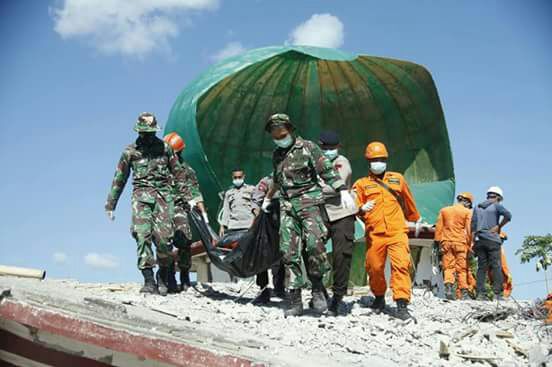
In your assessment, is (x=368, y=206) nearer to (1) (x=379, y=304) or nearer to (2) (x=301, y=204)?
(2) (x=301, y=204)

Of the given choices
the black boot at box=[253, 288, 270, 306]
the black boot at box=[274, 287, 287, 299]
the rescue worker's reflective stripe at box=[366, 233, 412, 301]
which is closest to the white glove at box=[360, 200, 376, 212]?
the rescue worker's reflective stripe at box=[366, 233, 412, 301]

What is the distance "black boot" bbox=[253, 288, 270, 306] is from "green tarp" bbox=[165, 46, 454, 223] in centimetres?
837

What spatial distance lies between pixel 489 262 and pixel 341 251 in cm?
397

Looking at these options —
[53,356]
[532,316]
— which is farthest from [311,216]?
[53,356]

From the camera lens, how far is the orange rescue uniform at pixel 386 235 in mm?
5852

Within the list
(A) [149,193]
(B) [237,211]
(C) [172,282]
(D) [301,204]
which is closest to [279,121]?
(D) [301,204]

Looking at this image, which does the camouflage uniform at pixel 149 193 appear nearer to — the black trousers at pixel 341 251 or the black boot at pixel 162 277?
the black boot at pixel 162 277

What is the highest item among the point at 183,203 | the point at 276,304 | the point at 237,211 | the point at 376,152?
the point at 376,152

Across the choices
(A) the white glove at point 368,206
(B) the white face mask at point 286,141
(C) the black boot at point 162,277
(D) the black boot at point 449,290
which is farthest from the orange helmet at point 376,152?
(D) the black boot at point 449,290

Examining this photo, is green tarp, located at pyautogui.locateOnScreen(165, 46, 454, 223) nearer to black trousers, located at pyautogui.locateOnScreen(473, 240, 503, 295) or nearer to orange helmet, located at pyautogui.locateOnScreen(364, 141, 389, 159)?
black trousers, located at pyautogui.locateOnScreen(473, 240, 503, 295)

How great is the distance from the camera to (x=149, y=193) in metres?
6.55

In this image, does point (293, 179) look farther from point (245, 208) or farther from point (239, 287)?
point (245, 208)

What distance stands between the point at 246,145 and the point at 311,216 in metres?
10.6

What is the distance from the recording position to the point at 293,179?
581cm
